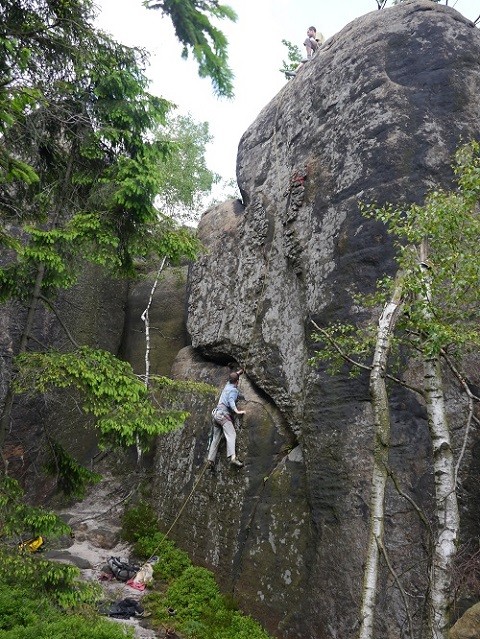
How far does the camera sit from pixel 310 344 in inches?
391

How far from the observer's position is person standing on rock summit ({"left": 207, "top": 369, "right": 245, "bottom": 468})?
35.2ft

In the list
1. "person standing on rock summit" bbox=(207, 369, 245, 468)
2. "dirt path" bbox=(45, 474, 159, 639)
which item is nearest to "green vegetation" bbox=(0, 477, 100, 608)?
"dirt path" bbox=(45, 474, 159, 639)

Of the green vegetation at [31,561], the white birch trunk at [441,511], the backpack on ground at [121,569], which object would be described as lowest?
the backpack on ground at [121,569]

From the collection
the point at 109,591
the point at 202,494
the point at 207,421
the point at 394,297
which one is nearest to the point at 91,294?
the point at 207,421

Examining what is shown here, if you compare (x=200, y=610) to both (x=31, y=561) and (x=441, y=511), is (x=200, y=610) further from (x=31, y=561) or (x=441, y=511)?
(x=441, y=511)

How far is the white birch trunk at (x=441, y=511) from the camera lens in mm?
4016

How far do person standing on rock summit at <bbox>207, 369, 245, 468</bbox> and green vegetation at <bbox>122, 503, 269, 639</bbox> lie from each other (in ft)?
6.80

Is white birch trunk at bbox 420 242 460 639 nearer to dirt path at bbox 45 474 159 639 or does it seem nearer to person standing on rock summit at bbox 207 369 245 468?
person standing on rock summit at bbox 207 369 245 468

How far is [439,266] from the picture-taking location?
18.6 ft

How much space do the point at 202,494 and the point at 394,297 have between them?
8.09m

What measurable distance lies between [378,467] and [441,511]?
0.68 m

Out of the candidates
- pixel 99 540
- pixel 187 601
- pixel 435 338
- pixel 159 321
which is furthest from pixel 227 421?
pixel 159 321

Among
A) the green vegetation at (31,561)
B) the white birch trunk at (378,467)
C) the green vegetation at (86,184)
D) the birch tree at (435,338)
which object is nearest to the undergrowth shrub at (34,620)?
the green vegetation at (31,561)

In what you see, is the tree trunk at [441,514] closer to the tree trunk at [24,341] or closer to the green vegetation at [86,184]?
the green vegetation at [86,184]
